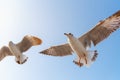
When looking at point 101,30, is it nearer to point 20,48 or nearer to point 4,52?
point 20,48

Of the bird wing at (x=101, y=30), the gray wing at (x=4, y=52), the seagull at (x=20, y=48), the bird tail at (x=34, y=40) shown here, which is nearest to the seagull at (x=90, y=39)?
the bird wing at (x=101, y=30)

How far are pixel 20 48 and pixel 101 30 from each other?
371 cm

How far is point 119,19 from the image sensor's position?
47.0 metres

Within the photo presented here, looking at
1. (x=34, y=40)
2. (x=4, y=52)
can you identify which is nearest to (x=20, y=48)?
(x=34, y=40)

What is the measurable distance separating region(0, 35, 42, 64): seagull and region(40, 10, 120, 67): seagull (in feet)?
4.74

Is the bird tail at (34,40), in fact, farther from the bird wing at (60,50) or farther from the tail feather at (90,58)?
the tail feather at (90,58)

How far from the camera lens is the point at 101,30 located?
47.7m

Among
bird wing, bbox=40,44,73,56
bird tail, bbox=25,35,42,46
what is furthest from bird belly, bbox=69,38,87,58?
bird tail, bbox=25,35,42,46

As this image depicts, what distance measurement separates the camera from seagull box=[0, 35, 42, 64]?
159ft

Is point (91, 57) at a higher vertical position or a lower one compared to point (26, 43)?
lower

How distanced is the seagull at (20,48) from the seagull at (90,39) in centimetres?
144

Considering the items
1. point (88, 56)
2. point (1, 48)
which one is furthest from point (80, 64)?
point (1, 48)

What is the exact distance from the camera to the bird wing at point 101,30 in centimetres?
4716

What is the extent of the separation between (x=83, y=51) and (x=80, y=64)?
0.57m
